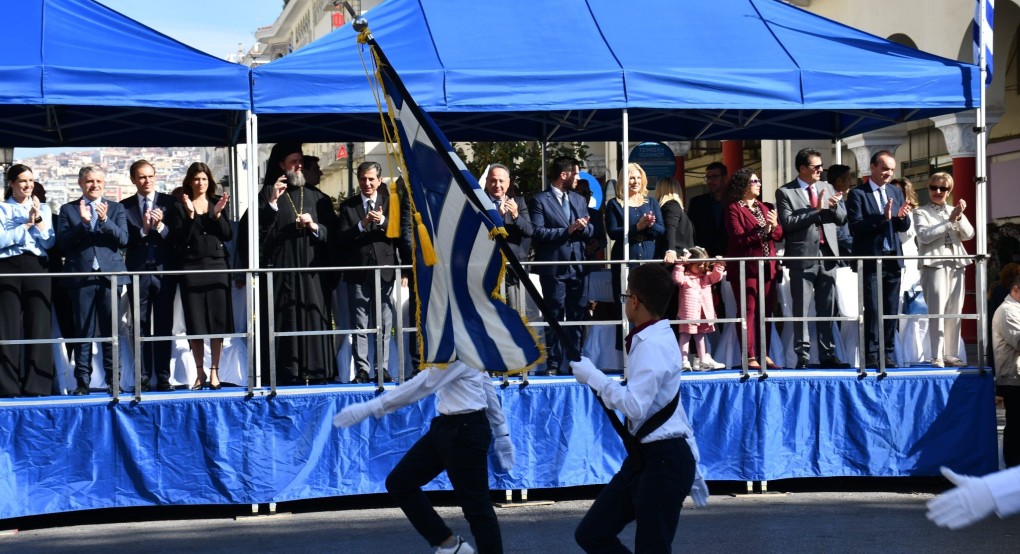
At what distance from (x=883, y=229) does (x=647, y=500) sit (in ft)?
19.5

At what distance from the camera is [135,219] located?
412 inches

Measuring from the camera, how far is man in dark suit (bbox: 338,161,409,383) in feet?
34.3

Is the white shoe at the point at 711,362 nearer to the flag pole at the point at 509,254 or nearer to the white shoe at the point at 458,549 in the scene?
the flag pole at the point at 509,254

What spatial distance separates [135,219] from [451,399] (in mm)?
4546

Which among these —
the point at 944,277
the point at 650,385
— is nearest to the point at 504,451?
the point at 650,385

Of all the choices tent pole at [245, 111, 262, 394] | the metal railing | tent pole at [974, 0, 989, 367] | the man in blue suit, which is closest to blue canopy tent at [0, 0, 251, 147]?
tent pole at [245, 111, 262, 394]

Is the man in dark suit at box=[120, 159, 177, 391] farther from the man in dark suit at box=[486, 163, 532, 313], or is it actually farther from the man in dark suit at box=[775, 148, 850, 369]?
the man in dark suit at box=[775, 148, 850, 369]

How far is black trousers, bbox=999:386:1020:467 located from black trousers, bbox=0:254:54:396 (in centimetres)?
735

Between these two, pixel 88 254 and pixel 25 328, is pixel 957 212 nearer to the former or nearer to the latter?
pixel 88 254

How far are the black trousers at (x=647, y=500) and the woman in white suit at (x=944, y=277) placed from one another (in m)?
5.83

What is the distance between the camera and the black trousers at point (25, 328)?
9766 mm

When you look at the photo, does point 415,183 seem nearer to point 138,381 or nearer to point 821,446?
point 138,381

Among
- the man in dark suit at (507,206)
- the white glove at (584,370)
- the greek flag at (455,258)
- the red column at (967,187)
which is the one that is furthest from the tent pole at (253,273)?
the red column at (967,187)

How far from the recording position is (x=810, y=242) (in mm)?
11188
